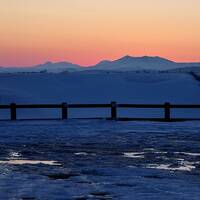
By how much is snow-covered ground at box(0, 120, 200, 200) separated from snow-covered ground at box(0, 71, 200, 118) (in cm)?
2387

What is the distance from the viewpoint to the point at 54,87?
2506 inches

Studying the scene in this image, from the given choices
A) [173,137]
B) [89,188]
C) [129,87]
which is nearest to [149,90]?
[129,87]

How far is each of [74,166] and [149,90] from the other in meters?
50.7

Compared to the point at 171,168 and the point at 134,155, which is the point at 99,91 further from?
the point at 171,168

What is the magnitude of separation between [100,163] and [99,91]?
159 ft

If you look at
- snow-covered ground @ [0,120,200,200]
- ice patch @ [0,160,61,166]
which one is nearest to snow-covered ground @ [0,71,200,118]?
snow-covered ground @ [0,120,200,200]

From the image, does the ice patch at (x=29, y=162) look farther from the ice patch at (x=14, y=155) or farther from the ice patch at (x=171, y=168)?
the ice patch at (x=171, y=168)

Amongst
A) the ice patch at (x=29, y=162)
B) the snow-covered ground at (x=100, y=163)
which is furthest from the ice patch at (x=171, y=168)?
the ice patch at (x=29, y=162)

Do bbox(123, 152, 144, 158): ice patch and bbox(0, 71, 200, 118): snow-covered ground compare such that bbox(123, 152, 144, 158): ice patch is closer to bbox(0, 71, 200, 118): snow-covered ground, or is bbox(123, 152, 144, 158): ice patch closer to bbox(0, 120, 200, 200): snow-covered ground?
bbox(0, 120, 200, 200): snow-covered ground

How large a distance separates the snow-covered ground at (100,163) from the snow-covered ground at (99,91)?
23.9 meters

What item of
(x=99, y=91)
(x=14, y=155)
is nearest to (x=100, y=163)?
(x=14, y=155)

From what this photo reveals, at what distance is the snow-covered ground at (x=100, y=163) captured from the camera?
1000 cm

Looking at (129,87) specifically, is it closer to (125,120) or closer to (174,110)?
(174,110)

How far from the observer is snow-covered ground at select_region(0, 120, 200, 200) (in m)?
10.0
